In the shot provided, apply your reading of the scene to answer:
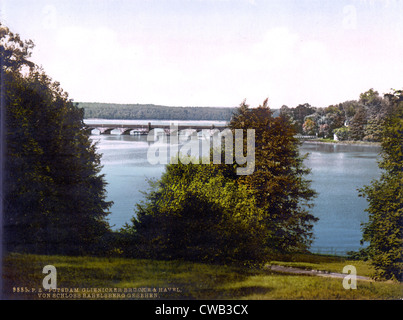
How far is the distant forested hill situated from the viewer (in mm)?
10469

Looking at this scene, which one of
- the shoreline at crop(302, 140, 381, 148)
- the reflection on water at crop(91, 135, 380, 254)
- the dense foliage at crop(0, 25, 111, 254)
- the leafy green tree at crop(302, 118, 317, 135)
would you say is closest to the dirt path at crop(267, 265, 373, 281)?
the reflection on water at crop(91, 135, 380, 254)

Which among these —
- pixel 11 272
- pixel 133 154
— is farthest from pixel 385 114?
pixel 11 272

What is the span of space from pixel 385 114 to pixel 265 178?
364 cm

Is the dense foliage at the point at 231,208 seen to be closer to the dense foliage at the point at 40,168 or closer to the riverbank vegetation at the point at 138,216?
the riverbank vegetation at the point at 138,216

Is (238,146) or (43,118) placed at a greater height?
(43,118)

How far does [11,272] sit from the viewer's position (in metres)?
8.00

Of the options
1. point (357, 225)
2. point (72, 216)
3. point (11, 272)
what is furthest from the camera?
point (357, 225)

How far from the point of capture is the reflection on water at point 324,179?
11.2 m

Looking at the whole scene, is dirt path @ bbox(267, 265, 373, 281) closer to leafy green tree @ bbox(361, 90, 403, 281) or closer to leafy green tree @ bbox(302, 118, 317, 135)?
leafy green tree @ bbox(361, 90, 403, 281)

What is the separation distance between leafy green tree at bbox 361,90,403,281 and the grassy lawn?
59 cm

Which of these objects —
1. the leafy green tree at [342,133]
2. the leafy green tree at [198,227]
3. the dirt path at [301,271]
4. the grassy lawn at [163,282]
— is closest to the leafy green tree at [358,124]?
the leafy green tree at [342,133]
